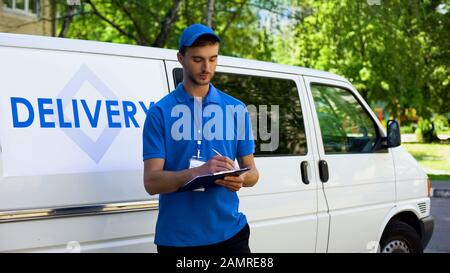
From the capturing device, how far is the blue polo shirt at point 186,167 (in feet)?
8.32

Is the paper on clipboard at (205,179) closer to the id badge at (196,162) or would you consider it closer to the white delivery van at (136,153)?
the id badge at (196,162)

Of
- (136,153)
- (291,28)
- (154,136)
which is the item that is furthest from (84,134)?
(291,28)

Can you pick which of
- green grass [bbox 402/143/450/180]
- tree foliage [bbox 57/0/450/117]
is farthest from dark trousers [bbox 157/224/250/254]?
green grass [bbox 402/143/450/180]

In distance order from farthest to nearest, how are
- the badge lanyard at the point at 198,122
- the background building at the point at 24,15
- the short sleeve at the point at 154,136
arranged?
the background building at the point at 24,15 → the badge lanyard at the point at 198,122 → the short sleeve at the point at 154,136

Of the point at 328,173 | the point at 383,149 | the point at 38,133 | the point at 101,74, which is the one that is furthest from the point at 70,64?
the point at 383,149

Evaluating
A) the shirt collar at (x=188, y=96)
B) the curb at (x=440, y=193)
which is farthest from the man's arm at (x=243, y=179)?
the curb at (x=440, y=193)

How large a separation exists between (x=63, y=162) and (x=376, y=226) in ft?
9.46

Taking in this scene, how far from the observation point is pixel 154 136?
251 cm

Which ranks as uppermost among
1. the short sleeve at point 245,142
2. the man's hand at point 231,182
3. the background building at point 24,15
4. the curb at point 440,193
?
the background building at point 24,15

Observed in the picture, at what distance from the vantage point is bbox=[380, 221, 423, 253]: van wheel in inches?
199

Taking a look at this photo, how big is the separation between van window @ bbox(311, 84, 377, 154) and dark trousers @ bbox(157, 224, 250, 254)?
1.90 meters

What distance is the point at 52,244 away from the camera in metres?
2.95

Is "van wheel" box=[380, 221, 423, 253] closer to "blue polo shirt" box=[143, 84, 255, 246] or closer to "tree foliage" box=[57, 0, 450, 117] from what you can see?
"blue polo shirt" box=[143, 84, 255, 246]

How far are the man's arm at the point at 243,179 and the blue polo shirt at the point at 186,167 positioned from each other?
11 centimetres
